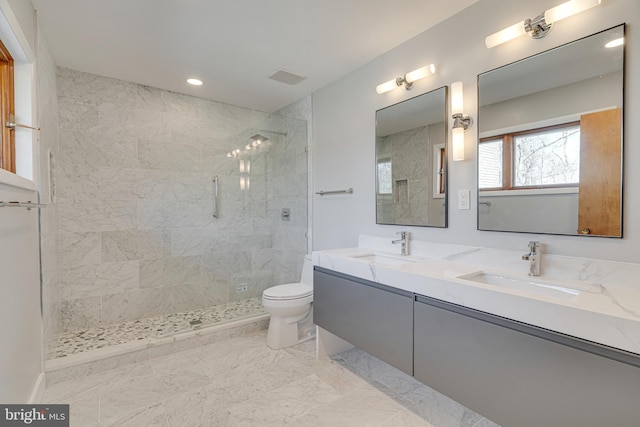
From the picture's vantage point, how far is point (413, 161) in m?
2.16

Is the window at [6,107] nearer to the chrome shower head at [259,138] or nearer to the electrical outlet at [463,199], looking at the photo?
the chrome shower head at [259,138]

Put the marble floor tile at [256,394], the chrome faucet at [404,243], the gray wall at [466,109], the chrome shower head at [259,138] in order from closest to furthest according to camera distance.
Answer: the gray wall at [466,109], the marble floor tile at [256,394], the chrome faucet at [404,243], the chrome shower head at [259,138]

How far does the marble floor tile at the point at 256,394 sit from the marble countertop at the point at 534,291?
73 cm

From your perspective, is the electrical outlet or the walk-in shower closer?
the electrical outlet

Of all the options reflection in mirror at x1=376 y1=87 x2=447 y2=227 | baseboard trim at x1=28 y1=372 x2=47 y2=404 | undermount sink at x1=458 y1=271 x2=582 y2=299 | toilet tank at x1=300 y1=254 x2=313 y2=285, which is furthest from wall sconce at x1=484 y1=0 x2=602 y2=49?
baseboard trim at x1=28 y1=372 x2=47 y2=404

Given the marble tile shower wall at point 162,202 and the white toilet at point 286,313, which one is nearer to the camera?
the white toilet at point 286,313

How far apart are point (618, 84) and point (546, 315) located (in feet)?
3.45

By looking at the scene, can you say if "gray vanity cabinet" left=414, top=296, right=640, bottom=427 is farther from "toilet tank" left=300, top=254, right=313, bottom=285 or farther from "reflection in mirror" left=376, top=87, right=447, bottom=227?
"toilet tank" left=300, top=254, right=313, bottom=285

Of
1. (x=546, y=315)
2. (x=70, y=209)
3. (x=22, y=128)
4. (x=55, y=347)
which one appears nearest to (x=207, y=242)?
(x=70, y=209)

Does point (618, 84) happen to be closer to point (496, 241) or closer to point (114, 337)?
point (496, 241)

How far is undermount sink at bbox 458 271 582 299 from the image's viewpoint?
4.36 feet

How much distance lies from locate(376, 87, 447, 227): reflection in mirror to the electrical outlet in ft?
0.32

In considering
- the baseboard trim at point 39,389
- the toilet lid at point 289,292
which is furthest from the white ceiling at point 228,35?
Result: the baseboard trim at point 39,389

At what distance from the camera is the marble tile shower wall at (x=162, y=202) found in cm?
264
